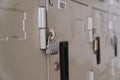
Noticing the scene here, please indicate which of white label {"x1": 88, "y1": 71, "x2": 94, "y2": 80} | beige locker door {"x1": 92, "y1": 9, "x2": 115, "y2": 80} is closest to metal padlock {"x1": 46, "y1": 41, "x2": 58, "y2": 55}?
white label {"x1": 88, "y1": 71, "x2": 94, "y2": 80}

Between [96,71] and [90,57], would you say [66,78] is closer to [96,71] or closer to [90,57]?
[90,57]

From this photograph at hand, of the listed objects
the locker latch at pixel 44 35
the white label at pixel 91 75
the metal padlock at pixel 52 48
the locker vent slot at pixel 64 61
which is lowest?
the white label at pixel 91 75

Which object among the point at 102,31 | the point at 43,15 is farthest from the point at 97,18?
the point at 43,15

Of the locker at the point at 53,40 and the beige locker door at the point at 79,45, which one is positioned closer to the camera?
the locker at the point at 53,40

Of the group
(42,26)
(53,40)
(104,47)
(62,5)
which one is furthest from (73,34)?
(104,47)

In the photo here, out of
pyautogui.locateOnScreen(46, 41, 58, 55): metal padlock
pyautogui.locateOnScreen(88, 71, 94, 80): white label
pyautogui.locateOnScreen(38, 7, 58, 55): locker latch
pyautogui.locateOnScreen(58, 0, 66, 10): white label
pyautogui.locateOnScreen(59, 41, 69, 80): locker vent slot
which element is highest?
pyautogui.locateOnScreen(58, 0, 66, 10): white label

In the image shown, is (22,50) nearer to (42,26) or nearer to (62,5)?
(42,26)

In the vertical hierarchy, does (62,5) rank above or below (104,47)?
above

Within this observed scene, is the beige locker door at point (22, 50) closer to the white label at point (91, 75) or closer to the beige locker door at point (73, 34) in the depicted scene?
the beige locker door at point (73, 34)

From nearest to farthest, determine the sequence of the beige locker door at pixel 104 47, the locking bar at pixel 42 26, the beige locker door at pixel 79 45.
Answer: the locking bar at pixel 42 26 → the beige locker door at pixel 79 45 → the beige locker door at pixel 104 47

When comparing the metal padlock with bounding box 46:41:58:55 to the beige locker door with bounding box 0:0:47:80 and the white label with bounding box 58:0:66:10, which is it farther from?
the white label with bounding box 58:0:66:10

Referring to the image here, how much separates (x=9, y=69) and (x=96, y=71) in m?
1.10

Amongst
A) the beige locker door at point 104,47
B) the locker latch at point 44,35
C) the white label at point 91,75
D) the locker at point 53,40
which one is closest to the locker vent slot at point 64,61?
the locker at point 53,40

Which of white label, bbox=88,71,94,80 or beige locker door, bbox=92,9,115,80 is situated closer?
white label, bbox=88,71,94,80
